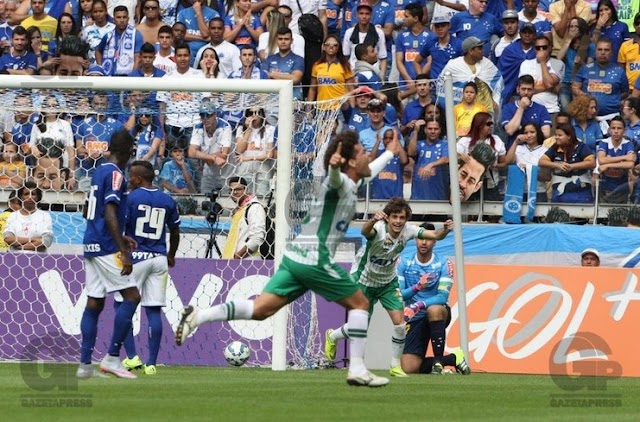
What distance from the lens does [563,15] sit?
2269 cm

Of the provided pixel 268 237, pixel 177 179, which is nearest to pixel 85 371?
pixel 268 237

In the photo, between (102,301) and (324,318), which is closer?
(102,301)

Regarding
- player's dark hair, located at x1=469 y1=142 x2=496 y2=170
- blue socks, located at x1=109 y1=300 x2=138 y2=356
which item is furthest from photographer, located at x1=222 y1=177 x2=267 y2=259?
player's dark hair, located at x1=469 y1=142 x2=496 y2=170

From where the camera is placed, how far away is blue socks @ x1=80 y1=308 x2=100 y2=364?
13.4 m

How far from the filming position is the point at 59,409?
388 inches

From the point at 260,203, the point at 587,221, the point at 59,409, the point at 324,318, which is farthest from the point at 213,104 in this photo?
the point at 59,409

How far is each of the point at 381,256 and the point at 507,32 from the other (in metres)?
8.63

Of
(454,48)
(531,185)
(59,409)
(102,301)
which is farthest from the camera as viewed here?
(454,48)

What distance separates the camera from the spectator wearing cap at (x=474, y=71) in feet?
70.7

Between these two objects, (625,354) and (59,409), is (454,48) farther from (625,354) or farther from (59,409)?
(59,409)

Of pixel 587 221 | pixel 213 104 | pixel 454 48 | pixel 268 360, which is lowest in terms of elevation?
pixel 268 360

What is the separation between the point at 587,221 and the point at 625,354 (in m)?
3.56

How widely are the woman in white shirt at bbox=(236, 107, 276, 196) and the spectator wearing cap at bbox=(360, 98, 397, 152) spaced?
9.05 feet

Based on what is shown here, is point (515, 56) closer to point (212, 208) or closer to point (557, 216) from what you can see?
point (557, 216)
